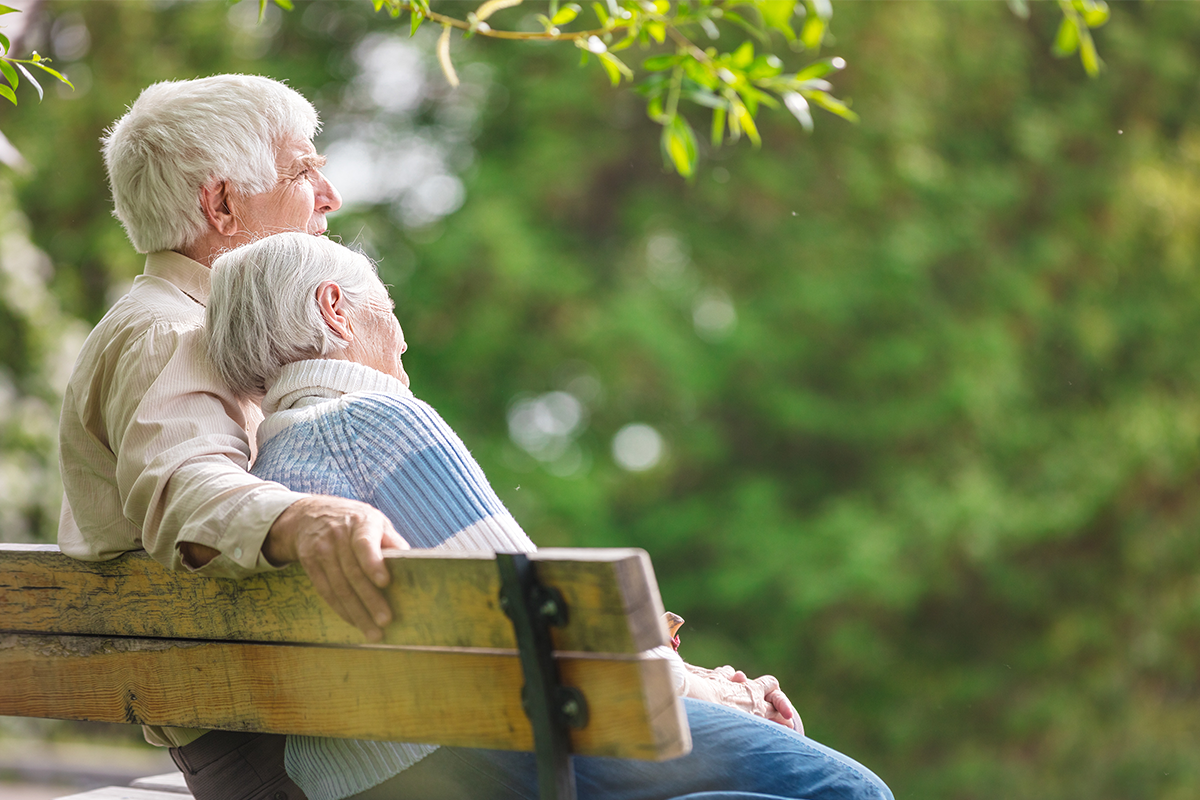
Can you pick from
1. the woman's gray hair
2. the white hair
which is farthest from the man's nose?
the woman's gray hair

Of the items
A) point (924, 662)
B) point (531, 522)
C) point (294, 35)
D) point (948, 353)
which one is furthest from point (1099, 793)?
point (294, 35)

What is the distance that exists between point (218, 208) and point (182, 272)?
0.40 ft

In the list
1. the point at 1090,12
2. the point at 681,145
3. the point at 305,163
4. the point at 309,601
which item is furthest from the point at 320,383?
the point at 1090,12

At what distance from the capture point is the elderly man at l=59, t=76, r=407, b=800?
118cm

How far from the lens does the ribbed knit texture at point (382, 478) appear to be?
51.5 inches

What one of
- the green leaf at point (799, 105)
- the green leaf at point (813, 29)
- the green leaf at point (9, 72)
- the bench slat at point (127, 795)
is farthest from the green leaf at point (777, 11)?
the bench slat at point (127, 795)

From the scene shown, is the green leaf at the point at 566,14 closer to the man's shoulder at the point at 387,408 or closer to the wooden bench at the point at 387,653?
the man's shoulder at the point at 387,408

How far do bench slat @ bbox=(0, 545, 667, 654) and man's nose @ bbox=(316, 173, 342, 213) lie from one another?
76 cm

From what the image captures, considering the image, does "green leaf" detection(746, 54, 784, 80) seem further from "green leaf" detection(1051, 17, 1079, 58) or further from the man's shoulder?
the man's shoulder

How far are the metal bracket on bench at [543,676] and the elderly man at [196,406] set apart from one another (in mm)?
151

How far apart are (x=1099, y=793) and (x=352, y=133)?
22.8 ft

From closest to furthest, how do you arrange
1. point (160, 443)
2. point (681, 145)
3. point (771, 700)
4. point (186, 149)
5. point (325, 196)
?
point (160, 443) < point (771, 700) < point (186, 149) < point (325, 196) < point (681, 145)

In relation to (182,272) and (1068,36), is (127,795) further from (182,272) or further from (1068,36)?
(1068,36)

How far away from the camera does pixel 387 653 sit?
46.1 inches
